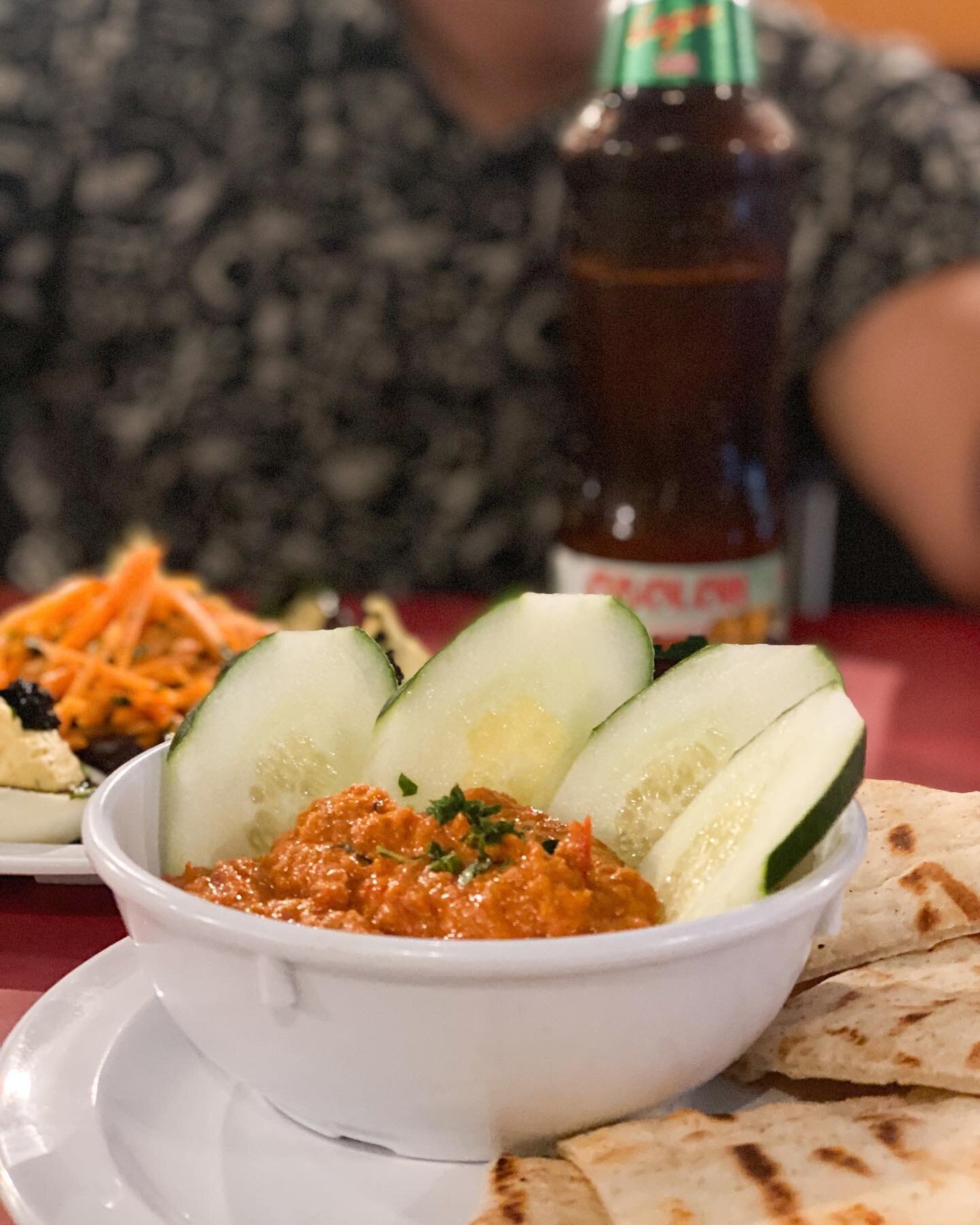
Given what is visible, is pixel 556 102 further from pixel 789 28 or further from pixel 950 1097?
pixel 950 1097

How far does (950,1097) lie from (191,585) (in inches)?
46.3

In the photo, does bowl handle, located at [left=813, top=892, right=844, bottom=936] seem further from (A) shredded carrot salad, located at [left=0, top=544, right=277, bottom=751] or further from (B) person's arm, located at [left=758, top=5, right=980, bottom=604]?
(B) person's arm, located at [left=758, top=5, right=980, bottom=604]

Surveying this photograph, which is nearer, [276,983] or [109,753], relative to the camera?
[276,983]

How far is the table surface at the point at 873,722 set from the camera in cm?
106

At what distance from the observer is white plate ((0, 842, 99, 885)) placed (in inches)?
42.7

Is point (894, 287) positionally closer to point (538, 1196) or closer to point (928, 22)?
point (928, 22)

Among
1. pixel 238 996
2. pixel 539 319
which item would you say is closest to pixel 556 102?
pixel 539 319

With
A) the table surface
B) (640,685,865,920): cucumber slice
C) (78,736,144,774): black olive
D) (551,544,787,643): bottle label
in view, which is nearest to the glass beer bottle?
(551,544,787,643): bottle label

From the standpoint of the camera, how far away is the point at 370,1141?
738mm

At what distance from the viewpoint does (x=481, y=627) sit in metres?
0.91

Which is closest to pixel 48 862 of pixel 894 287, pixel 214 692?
pixel 214 692

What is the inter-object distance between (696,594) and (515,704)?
866mm

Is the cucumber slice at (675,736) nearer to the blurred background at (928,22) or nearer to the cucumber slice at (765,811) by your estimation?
the cucumber slice at (765,811)

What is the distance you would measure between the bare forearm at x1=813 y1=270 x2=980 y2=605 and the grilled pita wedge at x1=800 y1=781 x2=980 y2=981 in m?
1.62
